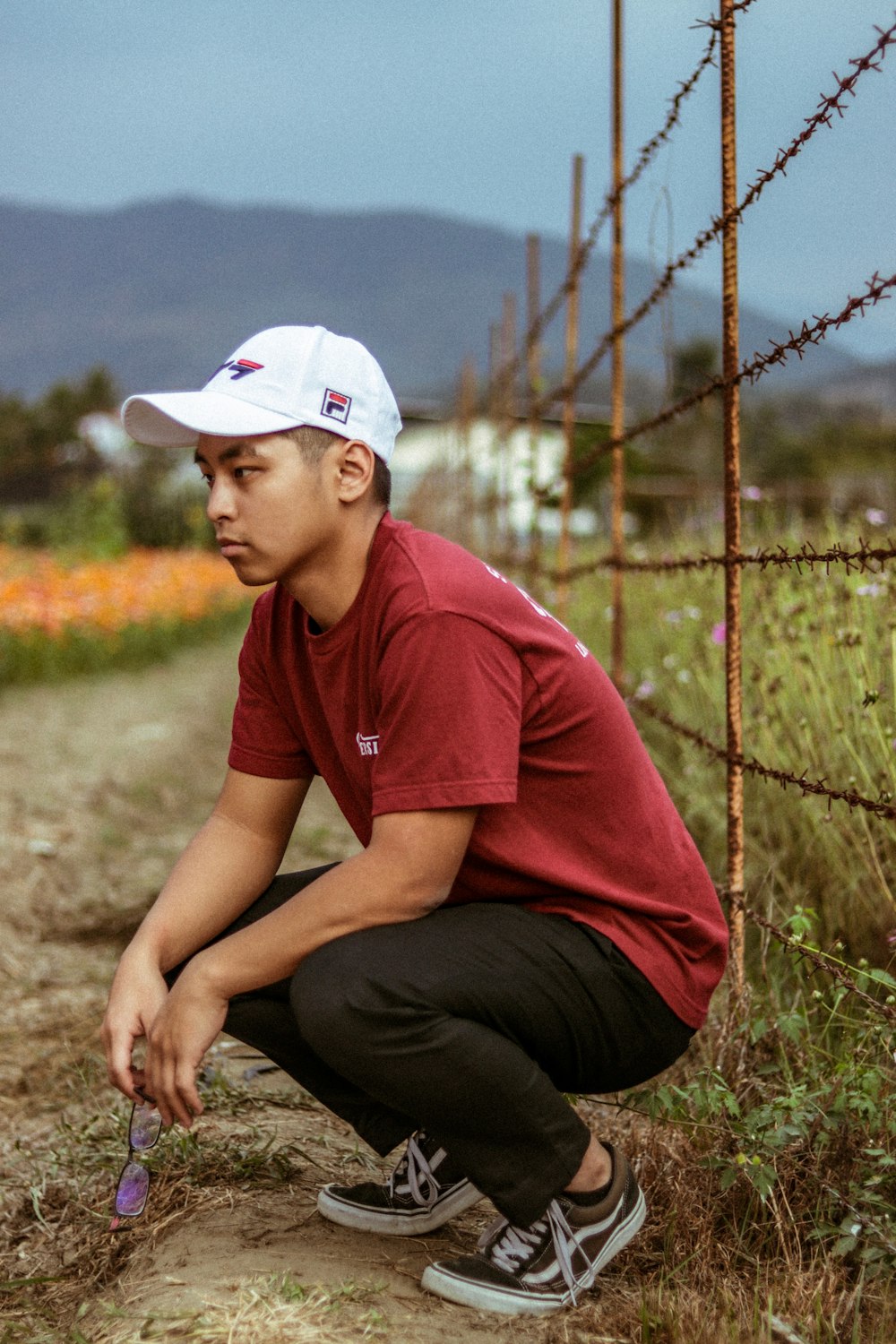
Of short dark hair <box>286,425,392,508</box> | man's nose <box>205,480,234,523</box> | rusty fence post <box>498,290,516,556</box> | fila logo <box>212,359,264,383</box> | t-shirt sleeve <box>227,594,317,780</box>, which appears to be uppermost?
rusty fence post <box>498,290,516,556</box>

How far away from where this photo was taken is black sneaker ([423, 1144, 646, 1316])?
70.0 inches

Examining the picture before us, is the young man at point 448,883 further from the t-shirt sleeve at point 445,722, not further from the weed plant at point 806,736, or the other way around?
the weed plant at point 806,736

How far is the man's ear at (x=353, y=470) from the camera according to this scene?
71.4 inches

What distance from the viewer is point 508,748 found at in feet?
5.49

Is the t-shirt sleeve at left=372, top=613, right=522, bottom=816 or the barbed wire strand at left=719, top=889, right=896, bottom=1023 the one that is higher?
the t-shirt sleeve at left=372, top=613, right=522, bottom=816

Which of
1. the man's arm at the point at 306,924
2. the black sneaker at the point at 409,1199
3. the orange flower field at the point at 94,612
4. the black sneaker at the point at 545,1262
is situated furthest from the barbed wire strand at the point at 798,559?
the orange flower field at the point at 94,612

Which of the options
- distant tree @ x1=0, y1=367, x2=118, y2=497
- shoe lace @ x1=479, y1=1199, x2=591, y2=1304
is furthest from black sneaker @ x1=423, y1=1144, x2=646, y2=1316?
distant tree @ x1=0, y1=367, x2=118, y2=497

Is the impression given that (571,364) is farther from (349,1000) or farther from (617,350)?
(349,1000)

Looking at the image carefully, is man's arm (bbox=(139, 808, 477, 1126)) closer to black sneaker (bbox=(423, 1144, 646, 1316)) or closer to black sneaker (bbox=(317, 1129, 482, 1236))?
black sneaker (bbox=(317, 1129, 482, 1236))

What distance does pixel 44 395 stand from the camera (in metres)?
45.9

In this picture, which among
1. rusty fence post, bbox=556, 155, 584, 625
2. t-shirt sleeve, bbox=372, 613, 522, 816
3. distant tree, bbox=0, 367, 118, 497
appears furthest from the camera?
distant tree, bbox=0, 367, 118, 497

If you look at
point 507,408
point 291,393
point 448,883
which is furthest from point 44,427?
point 448,883

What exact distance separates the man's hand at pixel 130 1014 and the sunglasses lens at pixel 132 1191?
172 mm

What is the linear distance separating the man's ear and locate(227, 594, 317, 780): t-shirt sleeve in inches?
12.1
